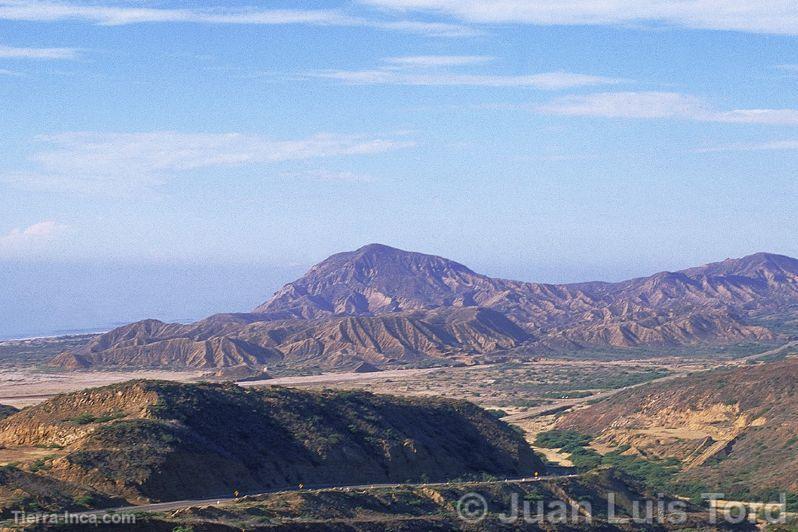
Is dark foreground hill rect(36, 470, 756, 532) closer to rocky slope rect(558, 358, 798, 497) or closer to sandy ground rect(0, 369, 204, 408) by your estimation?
rocky slope rect(558, 358, 798, 497)

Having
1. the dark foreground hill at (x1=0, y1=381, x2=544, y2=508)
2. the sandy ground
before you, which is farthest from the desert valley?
the sandy ground

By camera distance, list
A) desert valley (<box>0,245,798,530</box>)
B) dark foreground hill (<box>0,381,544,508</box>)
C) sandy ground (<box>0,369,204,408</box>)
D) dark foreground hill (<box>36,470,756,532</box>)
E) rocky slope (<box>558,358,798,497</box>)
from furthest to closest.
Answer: sandy ground (<box>0,369,204,408</box>)
rocky slope (<box>558,358,798,497</box>)
dark foreground hill (<box>0,381,544,508</box>)
desert valley (<box>0,245,798,530</box>)
dark foreground hill (<box>36,470,756,532</box>)

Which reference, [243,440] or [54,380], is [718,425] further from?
[54,380]

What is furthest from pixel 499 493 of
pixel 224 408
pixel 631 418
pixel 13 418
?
pixel 631 418

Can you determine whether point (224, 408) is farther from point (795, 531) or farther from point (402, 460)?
point (795, 531)

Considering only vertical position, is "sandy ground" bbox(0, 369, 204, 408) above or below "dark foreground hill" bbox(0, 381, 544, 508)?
below

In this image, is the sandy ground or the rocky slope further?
the sandy ground
